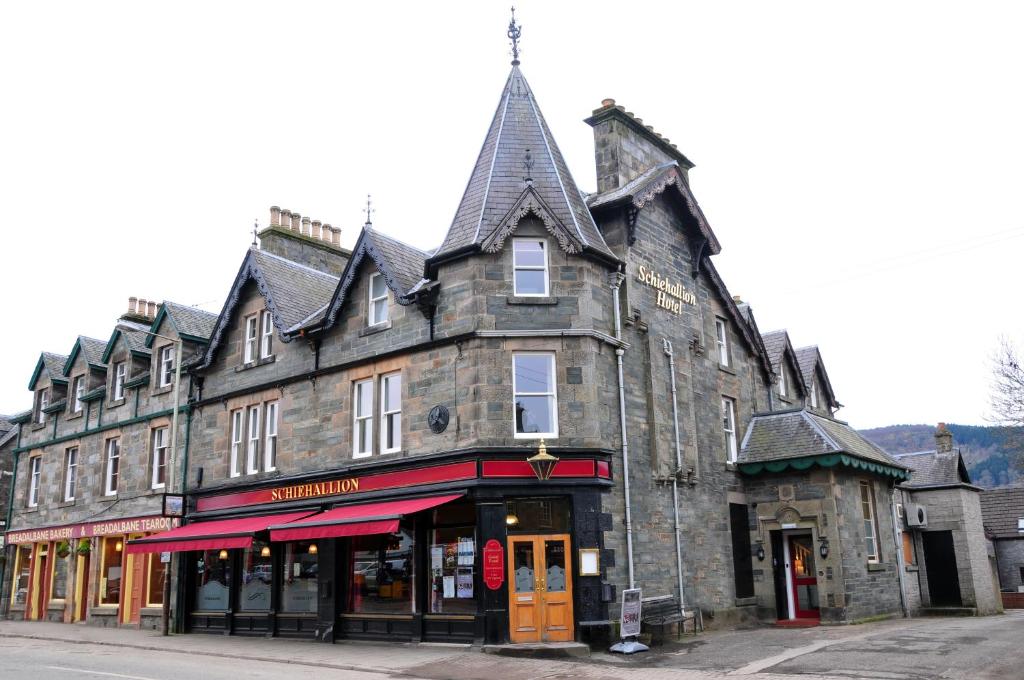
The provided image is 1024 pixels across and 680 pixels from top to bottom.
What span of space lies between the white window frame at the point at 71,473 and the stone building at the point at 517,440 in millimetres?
4853

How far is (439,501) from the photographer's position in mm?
18125

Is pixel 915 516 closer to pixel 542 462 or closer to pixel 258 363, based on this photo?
A: pixel 542 462

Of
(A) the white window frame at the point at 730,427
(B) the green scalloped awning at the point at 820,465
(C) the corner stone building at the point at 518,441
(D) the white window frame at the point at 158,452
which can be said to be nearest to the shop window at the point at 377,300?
(C) the corner stone building at the point at 518,441

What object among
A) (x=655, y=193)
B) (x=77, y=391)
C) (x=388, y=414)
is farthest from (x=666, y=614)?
(x=77, y=391)

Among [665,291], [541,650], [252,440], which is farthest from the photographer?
[252,440]

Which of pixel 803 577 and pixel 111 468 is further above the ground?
pixel 111 468

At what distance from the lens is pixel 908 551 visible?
28156mm

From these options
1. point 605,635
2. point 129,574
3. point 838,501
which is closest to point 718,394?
point 838,501

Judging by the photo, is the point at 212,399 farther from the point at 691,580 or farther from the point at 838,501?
the point at 838,501

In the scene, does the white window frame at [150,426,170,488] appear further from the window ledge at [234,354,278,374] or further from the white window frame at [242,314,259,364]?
the white window frame at [242,314,259,364]

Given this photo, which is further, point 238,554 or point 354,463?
point 238,554

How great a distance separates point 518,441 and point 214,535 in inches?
345

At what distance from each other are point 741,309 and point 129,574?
21562mm

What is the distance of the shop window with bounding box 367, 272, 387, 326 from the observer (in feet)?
70.7
